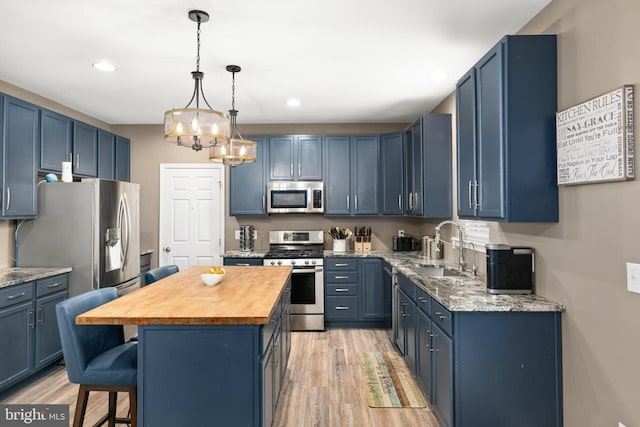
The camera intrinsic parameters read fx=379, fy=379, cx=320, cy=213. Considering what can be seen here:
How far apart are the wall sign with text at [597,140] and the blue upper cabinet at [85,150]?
4.55 m

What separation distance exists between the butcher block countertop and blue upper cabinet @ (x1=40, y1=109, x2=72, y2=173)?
6.55ft

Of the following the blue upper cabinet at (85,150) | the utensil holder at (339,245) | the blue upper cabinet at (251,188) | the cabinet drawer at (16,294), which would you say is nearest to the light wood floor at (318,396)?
the cabinet drawer at (16,294)

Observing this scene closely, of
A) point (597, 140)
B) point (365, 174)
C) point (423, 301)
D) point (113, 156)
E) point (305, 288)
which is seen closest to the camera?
point (597, 140)

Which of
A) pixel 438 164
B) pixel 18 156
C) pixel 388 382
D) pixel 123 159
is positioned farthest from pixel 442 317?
pixel 123 159

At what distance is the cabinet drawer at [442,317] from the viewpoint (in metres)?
2.20

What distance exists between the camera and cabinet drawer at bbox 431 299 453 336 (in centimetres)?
220

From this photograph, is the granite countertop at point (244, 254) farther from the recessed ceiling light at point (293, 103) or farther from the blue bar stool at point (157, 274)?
the recessed ceiling light at point (293, 103)

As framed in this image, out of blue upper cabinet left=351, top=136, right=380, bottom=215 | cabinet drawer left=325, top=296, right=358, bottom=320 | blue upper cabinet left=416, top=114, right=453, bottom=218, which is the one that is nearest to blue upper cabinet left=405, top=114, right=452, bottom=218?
blue upper cabinet left=416, top=114, right=453, bottom=218

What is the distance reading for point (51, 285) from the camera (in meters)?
3.44

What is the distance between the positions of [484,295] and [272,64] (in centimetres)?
244

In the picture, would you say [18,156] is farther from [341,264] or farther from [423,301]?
[423,301]

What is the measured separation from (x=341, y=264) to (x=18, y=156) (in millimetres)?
3461

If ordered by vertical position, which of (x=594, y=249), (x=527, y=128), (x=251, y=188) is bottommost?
(x=594, y=249)

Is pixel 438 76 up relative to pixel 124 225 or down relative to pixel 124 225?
up
